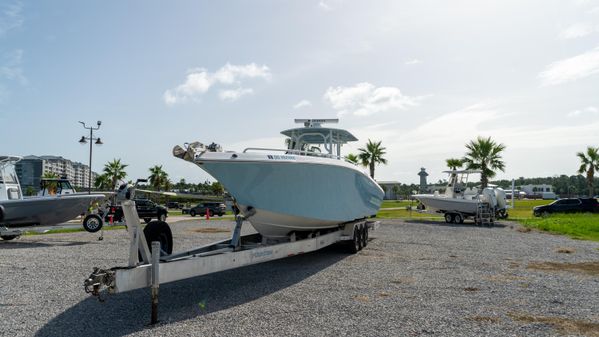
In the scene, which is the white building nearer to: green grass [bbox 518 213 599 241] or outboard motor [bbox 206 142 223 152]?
green grass [bbox 518 213 599 241]

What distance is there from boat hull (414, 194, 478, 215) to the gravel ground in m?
12.6

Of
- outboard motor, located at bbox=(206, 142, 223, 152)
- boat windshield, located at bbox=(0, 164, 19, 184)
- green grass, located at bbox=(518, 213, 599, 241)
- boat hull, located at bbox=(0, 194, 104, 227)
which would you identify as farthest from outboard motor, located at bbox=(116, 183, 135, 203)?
green grass, located at bbox=(518, 213, 599, 241)

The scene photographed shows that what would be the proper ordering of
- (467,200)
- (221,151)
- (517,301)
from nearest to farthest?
(517,301), (221,151), (467,200)

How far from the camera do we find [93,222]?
1539 centimetres

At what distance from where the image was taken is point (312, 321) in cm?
518

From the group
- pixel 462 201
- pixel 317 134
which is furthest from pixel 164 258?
pixel 462 201

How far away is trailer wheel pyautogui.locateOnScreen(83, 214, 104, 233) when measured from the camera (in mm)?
15273

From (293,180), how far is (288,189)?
199 mm

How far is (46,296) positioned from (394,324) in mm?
5366

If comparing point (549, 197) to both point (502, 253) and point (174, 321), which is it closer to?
point (502, 253)

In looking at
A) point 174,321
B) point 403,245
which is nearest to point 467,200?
point 403,245

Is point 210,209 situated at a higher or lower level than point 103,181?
lower

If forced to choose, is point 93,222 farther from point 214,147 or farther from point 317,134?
point 214,147

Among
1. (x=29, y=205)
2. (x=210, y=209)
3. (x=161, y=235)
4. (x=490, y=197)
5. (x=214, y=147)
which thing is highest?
(x=214, y=147)
